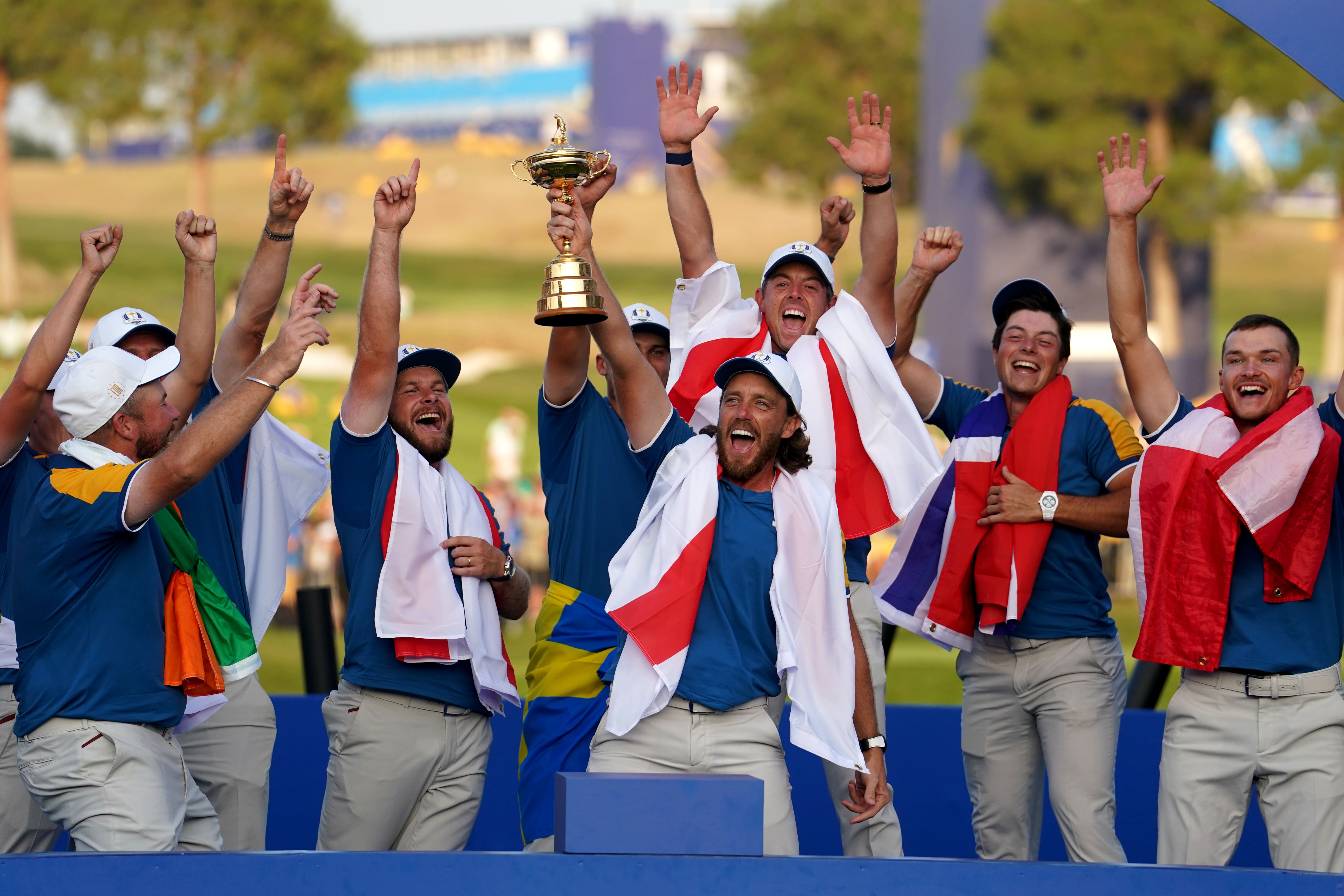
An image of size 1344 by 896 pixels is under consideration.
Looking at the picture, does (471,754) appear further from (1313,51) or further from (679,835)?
(1313,51)

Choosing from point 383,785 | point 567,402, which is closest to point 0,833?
point 383,785

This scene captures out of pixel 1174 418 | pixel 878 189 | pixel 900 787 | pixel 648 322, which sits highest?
pixel 878 189

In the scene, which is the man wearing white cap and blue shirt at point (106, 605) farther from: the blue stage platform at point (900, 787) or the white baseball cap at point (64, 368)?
the blue stage platform at point (900, 787)

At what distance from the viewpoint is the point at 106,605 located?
4465mm

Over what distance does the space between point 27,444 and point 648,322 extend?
2244 mm

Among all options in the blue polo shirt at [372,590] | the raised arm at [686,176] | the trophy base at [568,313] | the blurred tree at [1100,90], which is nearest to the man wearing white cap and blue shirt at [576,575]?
the blue polo shirt at [372,590]

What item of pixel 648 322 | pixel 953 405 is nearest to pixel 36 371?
pixel 648 322

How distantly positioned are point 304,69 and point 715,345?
26086mm

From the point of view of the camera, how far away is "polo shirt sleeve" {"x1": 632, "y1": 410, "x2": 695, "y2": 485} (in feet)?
16.5

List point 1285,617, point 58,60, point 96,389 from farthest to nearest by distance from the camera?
point 58,60
point 1285,617
point 96,389

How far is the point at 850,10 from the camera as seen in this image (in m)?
30.7

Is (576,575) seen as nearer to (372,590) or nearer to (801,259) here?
(372,590)

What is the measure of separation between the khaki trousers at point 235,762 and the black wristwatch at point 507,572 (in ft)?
2.99

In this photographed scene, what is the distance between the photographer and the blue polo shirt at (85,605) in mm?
4348
